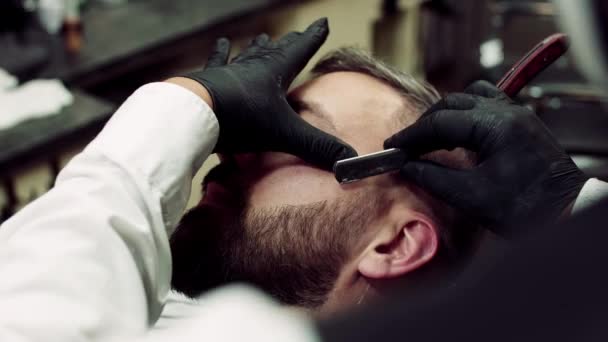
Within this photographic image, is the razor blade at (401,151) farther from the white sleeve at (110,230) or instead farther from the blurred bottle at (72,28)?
the blurred bottle at (72,28)

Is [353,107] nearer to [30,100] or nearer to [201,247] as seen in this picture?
[201,247]

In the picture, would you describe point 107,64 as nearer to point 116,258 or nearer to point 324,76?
point 324,76

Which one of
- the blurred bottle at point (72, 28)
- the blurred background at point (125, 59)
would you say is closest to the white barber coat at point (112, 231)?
the blurred background at point (125, 59)

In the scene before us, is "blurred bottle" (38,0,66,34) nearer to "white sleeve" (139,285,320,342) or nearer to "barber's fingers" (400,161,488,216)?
"barber's fingers" (400,161,488,216)

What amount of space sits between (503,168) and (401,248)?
0.22 metres

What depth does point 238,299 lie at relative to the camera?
0.54 metres

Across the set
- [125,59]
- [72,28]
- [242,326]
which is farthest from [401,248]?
[72,28]

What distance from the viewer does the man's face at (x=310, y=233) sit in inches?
43.6

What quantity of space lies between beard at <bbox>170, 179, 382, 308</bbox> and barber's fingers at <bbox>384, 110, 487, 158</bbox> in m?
0.13

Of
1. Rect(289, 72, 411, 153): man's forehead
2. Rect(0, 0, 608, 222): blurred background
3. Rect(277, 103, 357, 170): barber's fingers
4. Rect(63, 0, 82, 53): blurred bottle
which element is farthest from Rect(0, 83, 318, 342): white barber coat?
Rect(63, 0, 82, 53): blurred bottle

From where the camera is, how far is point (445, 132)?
1.02m

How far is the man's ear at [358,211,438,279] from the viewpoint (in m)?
1.09

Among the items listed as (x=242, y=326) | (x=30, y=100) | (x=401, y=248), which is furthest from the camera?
(x=30, y=100)

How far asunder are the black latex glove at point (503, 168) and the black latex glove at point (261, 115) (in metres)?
0.15
